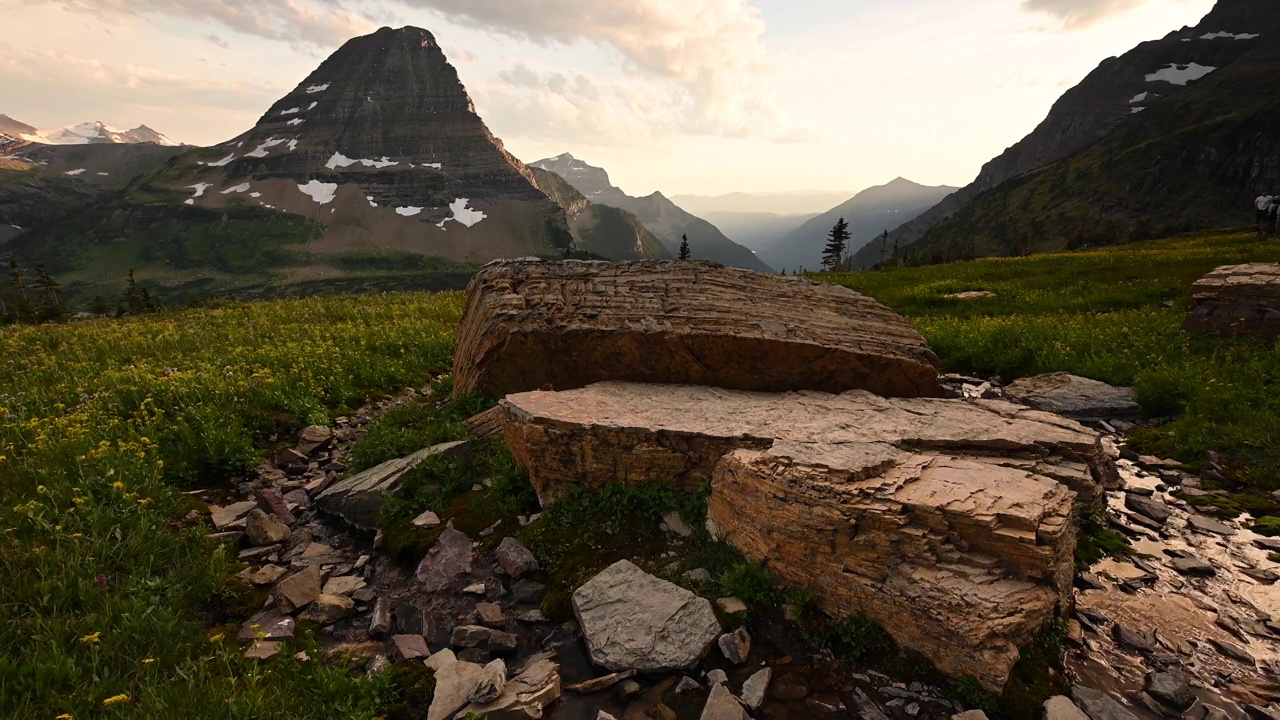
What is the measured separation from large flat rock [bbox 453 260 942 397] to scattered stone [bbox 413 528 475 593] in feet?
15.0

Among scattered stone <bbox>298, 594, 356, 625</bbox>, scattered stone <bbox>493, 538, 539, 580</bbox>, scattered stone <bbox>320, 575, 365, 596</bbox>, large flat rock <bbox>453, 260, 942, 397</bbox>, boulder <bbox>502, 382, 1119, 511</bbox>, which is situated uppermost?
large flat rock <bbox>453, 260, 942, 397</bbox>

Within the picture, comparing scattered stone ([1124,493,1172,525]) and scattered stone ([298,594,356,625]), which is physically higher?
scattered stone ([1124,493,1172,525])

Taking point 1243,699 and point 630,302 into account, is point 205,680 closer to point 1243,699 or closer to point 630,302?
point 630,302

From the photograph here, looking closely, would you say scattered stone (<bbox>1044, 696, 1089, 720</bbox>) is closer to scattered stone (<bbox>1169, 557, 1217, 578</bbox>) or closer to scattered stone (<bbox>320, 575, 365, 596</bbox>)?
scattered stone (<bbox>1169, 557, 1217, 578</bbox>)

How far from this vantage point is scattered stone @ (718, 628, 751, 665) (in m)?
6.37

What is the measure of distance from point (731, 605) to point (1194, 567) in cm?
689

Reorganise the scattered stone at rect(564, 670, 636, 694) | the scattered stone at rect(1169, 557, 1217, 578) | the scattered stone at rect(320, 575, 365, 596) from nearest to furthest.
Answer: the scattered stone at rect(564, 670, 636, 694) < the scattered stone at rect(1169, 557, 1217, 578) < the scattered stone at rect(320, 575, 365, 596)

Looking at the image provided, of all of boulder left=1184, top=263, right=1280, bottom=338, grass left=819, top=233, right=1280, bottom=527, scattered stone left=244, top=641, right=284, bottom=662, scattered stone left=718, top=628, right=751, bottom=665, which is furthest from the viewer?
boulder left=1184, top=263, right=1280, bottom=338

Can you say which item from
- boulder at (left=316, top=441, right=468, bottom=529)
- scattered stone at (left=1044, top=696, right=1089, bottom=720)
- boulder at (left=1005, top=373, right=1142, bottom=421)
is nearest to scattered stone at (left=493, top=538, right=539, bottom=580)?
boulder at (left=316, top=441, right=468, bottom=529)

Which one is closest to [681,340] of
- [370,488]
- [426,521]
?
[426,521]

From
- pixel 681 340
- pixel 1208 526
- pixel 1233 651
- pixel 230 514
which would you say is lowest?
pixel 230 514

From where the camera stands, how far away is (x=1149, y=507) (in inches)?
358

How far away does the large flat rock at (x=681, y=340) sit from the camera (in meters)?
11.7

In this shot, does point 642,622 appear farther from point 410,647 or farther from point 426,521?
point 426,521
